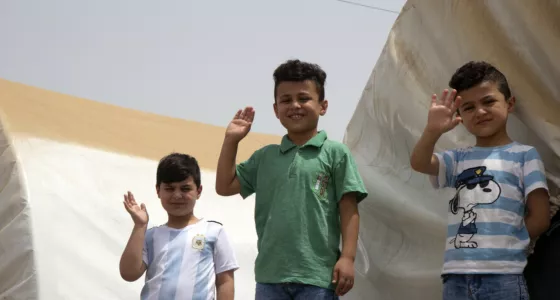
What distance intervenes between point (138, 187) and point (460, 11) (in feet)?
5.96

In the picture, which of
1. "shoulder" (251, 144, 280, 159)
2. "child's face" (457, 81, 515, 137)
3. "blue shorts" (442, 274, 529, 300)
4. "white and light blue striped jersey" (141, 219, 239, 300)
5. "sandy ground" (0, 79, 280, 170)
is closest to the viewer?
"blue shorts" (442, 274, 529, 300)

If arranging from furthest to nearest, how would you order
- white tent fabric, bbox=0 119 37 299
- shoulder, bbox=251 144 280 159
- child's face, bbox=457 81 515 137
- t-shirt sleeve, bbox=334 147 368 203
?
white tent fabric, bbox=0 119 37 299 < shoulder, bbox=251 144 280 159 < t-shirt sleeve, bbox=334 147 368 203 < child's face, bbox=457 81 515 137

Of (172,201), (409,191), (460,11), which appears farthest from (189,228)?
(460,11)

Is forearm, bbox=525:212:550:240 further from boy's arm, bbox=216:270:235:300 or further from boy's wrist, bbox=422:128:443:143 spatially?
boy's arm, bbox=216:270:235:300

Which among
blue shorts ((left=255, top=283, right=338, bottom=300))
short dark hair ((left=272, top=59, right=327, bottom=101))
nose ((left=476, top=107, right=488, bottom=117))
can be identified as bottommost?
blue shorts ((left=255, top=283, right=338, bottom=300))

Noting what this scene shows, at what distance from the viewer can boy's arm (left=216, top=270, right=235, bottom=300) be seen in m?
1.88

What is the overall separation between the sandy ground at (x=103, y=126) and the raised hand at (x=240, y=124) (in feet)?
5.02

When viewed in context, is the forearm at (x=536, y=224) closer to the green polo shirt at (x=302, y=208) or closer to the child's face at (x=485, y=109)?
the child's face at (x=485, y=109)

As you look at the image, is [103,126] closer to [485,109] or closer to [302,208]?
[302,208]

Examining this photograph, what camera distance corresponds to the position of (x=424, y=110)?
1.86m

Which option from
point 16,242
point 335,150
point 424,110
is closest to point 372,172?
point 424,110

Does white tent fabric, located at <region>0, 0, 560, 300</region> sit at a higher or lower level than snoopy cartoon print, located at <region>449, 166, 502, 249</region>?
higher

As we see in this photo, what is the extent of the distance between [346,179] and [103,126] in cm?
214

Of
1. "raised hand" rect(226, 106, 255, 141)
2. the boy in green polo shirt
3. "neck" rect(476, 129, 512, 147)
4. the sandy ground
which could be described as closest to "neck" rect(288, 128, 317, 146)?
the boy in green polo shirt
